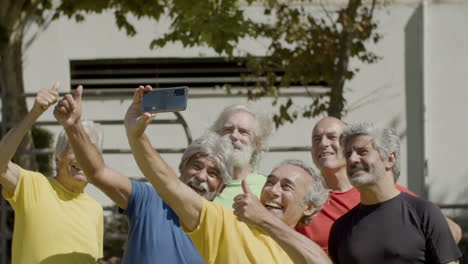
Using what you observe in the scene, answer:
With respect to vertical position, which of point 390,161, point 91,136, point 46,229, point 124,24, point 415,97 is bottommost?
point 46,229

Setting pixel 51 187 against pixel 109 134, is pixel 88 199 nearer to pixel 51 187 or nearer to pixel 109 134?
pixel 51 187

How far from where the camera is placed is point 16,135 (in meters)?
4.42

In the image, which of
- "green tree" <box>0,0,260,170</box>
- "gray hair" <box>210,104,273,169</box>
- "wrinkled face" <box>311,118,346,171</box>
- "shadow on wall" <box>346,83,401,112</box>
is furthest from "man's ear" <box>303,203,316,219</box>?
"shadow on wall" <box>346,83,401,112</box>

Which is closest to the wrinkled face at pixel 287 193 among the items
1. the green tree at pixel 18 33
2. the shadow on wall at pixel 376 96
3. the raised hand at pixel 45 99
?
the raised hand at pixel 45 99

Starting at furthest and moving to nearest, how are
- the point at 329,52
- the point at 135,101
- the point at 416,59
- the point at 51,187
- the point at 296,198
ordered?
the point at 416,59
the point at 329,52
the point at 51,187
the point at 296,198
the point at 135,101

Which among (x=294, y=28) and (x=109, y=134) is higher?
(x=294, y=28)

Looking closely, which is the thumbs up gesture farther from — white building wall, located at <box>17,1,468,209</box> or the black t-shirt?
white building wall, located at <box>17,1,468,209</box>

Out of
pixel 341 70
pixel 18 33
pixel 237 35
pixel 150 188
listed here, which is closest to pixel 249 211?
pixel 150 188

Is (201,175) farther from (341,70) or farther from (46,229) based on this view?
(341,70)

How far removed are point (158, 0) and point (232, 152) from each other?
5.39 m

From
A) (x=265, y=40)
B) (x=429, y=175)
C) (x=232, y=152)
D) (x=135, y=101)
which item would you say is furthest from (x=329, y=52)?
(x=135, y=101)

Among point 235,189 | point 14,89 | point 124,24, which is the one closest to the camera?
point 235,189

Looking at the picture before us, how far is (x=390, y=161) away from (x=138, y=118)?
119cm

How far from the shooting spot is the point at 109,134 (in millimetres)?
11805
